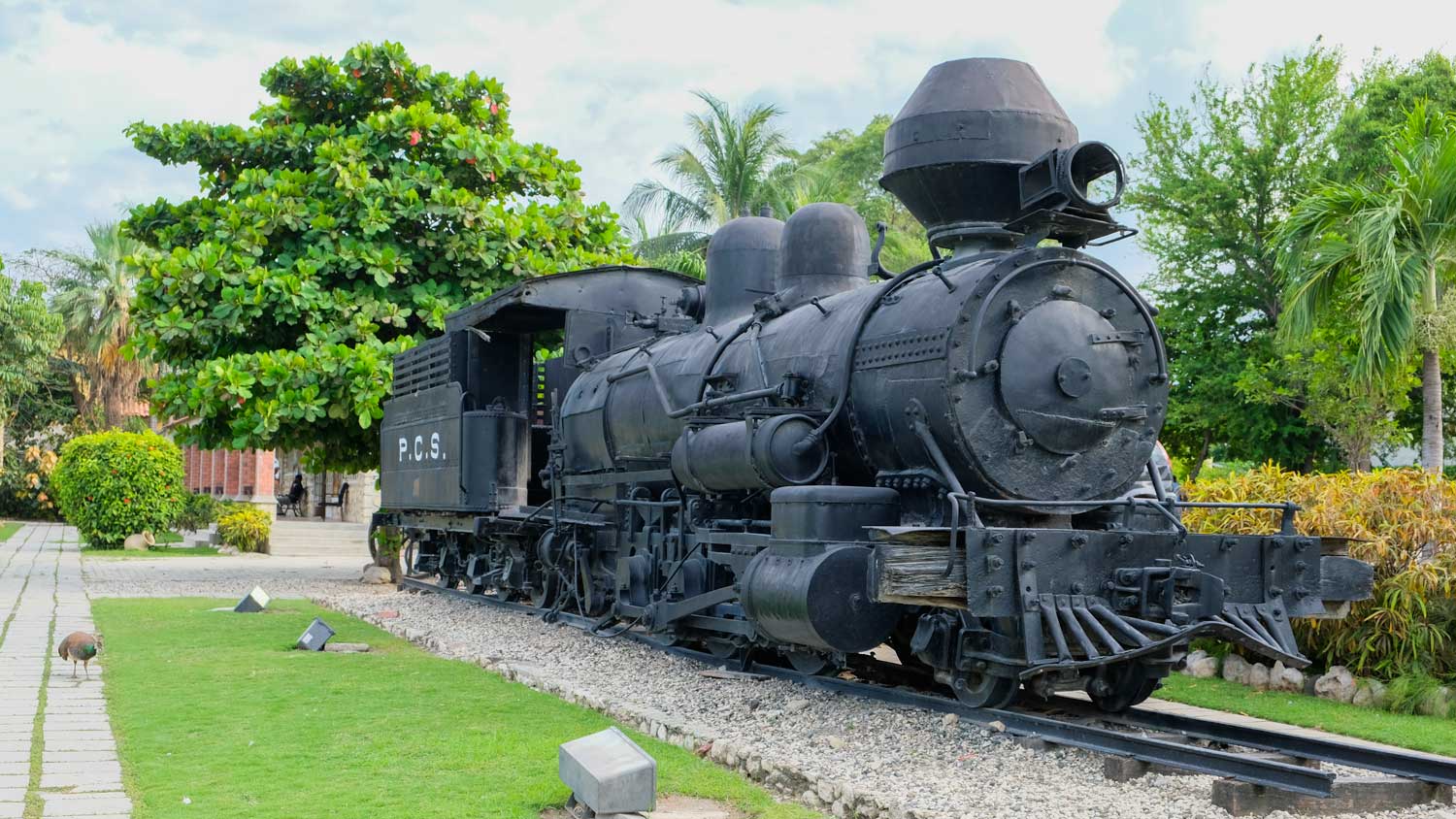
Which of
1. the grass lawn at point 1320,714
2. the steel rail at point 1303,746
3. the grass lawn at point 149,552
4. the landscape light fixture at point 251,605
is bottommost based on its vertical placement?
the grass lawn at point 1320,714

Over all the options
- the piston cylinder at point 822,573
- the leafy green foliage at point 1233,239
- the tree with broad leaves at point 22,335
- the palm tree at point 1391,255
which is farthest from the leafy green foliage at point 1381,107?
the tree with broad leaves at point 22,335

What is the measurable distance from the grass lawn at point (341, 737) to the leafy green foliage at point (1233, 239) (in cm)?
1811

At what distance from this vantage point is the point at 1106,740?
5.96 metres

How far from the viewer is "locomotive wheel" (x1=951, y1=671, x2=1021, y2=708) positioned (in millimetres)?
6629

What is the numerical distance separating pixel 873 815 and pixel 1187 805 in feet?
3.92

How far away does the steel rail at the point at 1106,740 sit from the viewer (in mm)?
5141

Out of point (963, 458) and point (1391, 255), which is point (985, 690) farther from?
point (1391, 255)

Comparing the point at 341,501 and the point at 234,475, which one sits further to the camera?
the point at 234,475

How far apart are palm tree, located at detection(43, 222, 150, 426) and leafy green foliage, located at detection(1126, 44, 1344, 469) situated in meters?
31.5

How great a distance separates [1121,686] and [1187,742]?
61 cm

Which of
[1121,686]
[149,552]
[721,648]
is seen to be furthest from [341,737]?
[149,552]

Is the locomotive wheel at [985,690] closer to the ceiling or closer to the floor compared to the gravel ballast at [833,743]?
closer to the ceiling

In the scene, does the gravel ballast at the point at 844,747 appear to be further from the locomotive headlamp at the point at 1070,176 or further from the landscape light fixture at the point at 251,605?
the landscape light fixture at the point at 251,605

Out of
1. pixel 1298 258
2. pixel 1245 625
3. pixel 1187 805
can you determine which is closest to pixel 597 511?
pixel 1245 625
